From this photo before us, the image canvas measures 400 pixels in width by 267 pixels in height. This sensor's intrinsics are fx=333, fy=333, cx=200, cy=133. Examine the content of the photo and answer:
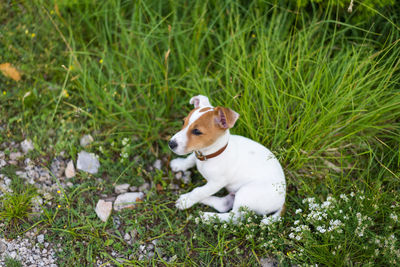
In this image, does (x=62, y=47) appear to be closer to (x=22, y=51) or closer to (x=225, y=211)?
(x=22, y=51)

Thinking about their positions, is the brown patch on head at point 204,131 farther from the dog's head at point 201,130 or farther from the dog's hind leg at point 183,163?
the dog's hind leg at point 183,163

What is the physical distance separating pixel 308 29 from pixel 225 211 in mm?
2425

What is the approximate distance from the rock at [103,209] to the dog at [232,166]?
74 cm

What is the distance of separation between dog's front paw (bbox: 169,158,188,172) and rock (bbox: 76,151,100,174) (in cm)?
83

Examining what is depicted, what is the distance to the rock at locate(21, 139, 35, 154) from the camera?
3.70 m

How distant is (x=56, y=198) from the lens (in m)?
3.38

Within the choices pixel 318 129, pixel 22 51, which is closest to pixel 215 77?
pixel 318 129

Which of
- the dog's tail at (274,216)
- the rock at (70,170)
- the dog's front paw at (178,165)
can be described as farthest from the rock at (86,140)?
the dog's tail at (274,216)

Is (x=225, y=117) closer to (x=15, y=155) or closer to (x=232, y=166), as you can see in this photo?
(x=232, y=166)

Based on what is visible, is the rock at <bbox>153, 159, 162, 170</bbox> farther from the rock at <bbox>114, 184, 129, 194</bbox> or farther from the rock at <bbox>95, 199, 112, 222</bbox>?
the rock at <bbox>95, 199, 112, 222</bbox>

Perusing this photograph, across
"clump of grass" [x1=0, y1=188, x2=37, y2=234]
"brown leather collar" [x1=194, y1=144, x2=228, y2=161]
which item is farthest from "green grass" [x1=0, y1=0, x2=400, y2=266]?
"brown leather collar" [x1=194, y1=144, x2=228, y2=161]

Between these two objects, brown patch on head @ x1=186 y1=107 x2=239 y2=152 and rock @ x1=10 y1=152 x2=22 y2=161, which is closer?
brown patch on head @ x1=186 y1=107 x2=239 y2=152

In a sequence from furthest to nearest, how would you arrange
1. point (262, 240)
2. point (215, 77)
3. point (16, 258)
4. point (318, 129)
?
point (215, 77) → point (318, 129) → point (262, 240) → point (16, 258)

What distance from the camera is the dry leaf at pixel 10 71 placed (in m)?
4.07
